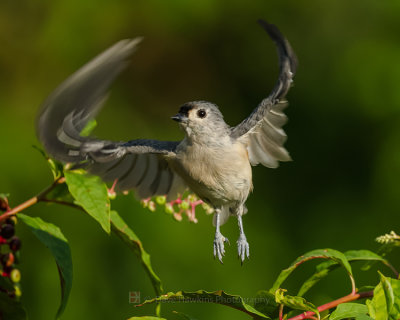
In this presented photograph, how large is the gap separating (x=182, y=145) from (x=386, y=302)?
1.09 metres

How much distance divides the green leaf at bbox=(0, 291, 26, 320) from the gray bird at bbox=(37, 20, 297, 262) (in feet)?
1.88

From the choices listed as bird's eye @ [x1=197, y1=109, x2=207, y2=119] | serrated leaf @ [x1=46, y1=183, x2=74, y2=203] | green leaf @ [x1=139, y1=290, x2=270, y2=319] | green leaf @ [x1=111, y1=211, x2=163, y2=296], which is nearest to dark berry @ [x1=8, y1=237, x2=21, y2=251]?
serrated leaf @ [x1=46, y1=183, x2=74, y2=203]

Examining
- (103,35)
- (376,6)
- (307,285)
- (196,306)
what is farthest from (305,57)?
(307,285)

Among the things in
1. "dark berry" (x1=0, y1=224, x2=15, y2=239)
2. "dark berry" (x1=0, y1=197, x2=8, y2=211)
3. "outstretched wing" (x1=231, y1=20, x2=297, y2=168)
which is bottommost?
"dark berry" (x1=0, y1=224, x2=15, y2=239)

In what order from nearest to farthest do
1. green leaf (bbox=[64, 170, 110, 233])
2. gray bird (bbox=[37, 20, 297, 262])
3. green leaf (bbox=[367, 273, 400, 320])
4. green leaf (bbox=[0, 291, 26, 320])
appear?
green leaf (bbox=[367, 273, 400, 320]), gray bird (bbox=[37, 20, 297, 262]), green leaf (bbox=[64, 170, 110, 233]), green leaf (bbox=[0, 291, 26, 320])

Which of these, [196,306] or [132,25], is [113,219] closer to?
[196,306]

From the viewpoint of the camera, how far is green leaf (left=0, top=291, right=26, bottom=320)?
7.74 ft

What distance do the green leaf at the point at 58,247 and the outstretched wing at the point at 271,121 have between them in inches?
33.1

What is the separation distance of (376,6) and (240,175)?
2.56m

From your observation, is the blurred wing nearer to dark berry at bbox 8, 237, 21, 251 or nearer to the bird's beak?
the bird's beak

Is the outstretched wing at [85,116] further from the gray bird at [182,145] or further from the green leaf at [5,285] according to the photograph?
the green leaf at [5,285]

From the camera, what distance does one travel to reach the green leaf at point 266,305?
2160 millimetres

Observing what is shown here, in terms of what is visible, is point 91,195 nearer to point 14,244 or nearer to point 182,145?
point 14,244

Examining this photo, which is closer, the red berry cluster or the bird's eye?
the red berry cluster
